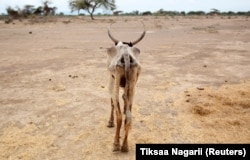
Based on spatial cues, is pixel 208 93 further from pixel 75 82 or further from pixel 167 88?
pixel 75 82

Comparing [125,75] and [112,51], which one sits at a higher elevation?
[112,51]

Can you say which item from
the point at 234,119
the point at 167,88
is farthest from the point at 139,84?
the point at 234,119

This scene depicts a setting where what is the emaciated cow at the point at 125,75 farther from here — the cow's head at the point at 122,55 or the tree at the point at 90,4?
the tree at the point at 90,4

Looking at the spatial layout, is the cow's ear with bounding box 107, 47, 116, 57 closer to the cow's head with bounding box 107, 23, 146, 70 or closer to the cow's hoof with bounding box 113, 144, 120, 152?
the cow's head with bounding box 107, 23, 146, 70

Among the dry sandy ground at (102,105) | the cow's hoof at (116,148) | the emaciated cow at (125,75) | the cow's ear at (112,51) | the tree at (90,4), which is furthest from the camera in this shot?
the tree at (90,4)

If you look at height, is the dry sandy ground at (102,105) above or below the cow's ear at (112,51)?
below

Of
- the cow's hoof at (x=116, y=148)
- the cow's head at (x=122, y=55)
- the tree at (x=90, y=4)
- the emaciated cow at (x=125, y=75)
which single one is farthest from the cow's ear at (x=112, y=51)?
the tree at (x=90, y=4)

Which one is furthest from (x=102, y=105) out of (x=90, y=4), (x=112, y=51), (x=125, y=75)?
(x=90, y=4)

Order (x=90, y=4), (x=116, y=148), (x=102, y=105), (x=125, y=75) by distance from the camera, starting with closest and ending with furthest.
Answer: (x=125, y=75)
(x=116, y=148)
(x=102, y=105)
(x=90, y=4)

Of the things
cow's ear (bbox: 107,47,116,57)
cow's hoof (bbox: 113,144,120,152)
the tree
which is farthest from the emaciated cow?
the tree

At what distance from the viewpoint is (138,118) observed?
6.64 m

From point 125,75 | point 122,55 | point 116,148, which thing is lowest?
point 116,148

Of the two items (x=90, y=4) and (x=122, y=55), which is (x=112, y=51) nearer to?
(x=122, y=55)

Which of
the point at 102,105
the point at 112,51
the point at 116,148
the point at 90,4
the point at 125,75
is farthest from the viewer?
the point at 90,4
